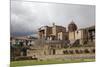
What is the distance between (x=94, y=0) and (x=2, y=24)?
4.15 feet

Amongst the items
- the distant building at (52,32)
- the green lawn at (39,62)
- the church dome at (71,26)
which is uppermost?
the church dome at (71,26)

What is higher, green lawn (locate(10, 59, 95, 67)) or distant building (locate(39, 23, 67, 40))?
distant building (locate(39, 23, 67, 40))

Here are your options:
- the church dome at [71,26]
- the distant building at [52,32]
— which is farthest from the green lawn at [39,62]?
the church dome at [71,26]

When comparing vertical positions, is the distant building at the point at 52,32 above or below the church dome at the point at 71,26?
below

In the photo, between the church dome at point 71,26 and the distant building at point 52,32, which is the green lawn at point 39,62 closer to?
the distant building at point 52,32

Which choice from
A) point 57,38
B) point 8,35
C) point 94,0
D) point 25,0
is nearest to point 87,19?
point 94,0

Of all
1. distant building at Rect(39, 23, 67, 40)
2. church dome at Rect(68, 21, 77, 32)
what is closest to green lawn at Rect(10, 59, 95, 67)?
distant building at Rect(39, 23, 67, 40)

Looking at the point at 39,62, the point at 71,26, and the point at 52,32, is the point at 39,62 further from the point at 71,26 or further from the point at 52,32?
the point at 71,26

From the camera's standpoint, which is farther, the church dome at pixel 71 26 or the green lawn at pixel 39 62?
the church dome at pixel 71 26

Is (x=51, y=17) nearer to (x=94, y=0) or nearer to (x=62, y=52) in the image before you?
(x=62, y=52)

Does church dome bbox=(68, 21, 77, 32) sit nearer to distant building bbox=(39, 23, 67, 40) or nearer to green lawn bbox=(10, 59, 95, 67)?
distant building bbox=(39, 23, 67, 40)

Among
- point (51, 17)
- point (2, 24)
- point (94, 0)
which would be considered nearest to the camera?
point (2, 24)

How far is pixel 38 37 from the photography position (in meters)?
2.45

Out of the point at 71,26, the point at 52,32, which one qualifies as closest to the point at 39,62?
the point at 52,32
